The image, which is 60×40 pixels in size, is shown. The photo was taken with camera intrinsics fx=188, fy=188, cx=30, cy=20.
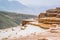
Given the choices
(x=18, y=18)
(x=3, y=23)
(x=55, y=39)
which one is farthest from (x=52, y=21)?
(x=18, y=18)

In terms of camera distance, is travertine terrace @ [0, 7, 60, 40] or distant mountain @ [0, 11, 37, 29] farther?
distant mountain @ [0, 11, 37, 29]

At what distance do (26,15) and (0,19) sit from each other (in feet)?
18.5

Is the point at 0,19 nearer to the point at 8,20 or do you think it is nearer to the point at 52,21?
the point at 8,20

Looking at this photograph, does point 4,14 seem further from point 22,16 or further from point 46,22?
point 46,22

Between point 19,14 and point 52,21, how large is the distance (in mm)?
22090

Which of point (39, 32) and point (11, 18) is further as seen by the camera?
point (11, 18)

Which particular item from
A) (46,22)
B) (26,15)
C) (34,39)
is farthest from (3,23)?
(34,39)

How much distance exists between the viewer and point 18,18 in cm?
2905

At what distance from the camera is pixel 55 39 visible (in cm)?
476

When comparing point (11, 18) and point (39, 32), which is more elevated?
point (39, 32)

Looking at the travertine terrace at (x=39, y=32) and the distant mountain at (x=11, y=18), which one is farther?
the distant mountain at (x=11, y=18)

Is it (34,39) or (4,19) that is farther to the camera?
(4,19)

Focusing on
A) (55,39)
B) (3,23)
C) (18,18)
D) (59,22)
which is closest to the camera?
(55,39)

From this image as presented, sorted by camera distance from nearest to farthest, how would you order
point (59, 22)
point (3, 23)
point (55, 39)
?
point (55, 39) < point (59, 22) < point (3, 23)
